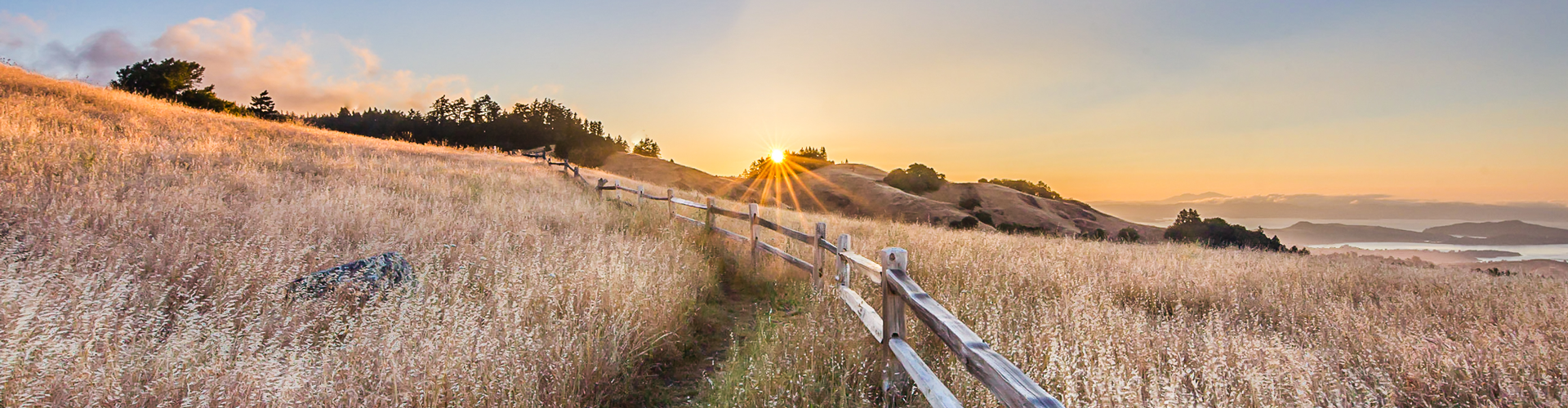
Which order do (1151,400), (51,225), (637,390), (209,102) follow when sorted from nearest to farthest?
(1151,400), (637,390), (51,225), (209,102)

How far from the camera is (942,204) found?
28.3 meters

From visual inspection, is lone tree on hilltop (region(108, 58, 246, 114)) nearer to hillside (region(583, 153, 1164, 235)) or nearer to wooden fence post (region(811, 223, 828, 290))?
hillside (region(583, 153, 1164, 235))

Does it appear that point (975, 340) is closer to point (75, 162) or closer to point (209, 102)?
point (75, 162)

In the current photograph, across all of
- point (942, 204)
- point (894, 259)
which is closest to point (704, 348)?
point (894, 259)

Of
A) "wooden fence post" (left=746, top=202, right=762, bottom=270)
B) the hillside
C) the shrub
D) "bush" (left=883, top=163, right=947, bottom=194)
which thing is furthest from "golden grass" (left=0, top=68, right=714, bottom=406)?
"bush" (left=883, top=163, right=947, bottom=194)

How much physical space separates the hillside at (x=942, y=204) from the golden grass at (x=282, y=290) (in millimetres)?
18716

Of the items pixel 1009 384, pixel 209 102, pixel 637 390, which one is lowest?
pixel 637 390

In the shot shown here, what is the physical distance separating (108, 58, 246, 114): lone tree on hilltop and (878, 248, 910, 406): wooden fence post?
139 feet

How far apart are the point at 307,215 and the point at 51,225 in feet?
6.50

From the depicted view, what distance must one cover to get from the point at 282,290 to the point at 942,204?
26823 millimetres

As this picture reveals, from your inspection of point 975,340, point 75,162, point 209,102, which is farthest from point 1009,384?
point 209,102

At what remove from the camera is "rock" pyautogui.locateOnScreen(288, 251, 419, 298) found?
4.73 metres

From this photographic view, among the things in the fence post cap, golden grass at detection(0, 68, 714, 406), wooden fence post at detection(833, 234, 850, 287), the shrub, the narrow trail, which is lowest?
the narrow trail

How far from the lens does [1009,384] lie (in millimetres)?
2000
